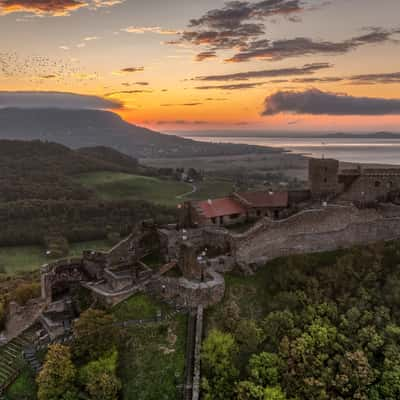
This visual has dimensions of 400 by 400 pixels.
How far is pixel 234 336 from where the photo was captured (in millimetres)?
26594

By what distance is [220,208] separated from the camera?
132 feet

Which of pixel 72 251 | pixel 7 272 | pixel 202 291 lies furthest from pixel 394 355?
pixel 72 251

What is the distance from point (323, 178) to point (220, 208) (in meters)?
11.2

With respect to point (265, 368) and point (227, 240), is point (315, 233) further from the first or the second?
point (265, 368)

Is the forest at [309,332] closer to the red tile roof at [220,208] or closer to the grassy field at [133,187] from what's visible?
the red tile roof at [220,208]

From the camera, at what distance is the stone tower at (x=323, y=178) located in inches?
1555

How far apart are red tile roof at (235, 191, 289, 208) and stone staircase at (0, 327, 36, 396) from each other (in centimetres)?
2375

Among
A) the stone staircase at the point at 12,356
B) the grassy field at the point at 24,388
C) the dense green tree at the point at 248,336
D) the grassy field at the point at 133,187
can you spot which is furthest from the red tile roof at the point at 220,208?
the grassy field at the point at 133,187

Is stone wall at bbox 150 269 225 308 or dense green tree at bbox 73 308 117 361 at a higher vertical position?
stone wall at bbox 150 269 225 308

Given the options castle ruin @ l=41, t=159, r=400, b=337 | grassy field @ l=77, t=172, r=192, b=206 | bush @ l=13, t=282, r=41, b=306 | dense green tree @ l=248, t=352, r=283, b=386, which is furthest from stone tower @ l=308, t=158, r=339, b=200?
grassy field @ l=77, t=172, r=192, b=206

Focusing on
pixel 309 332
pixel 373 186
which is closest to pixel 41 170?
pixel 373 186

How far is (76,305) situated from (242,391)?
A: 17640 millimetres

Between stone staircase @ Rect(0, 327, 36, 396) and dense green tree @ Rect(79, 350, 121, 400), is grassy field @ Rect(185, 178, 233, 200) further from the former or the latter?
dense green tree @ Rect(79, 350, 121, 400)

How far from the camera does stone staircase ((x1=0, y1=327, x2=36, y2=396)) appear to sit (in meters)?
28.1
